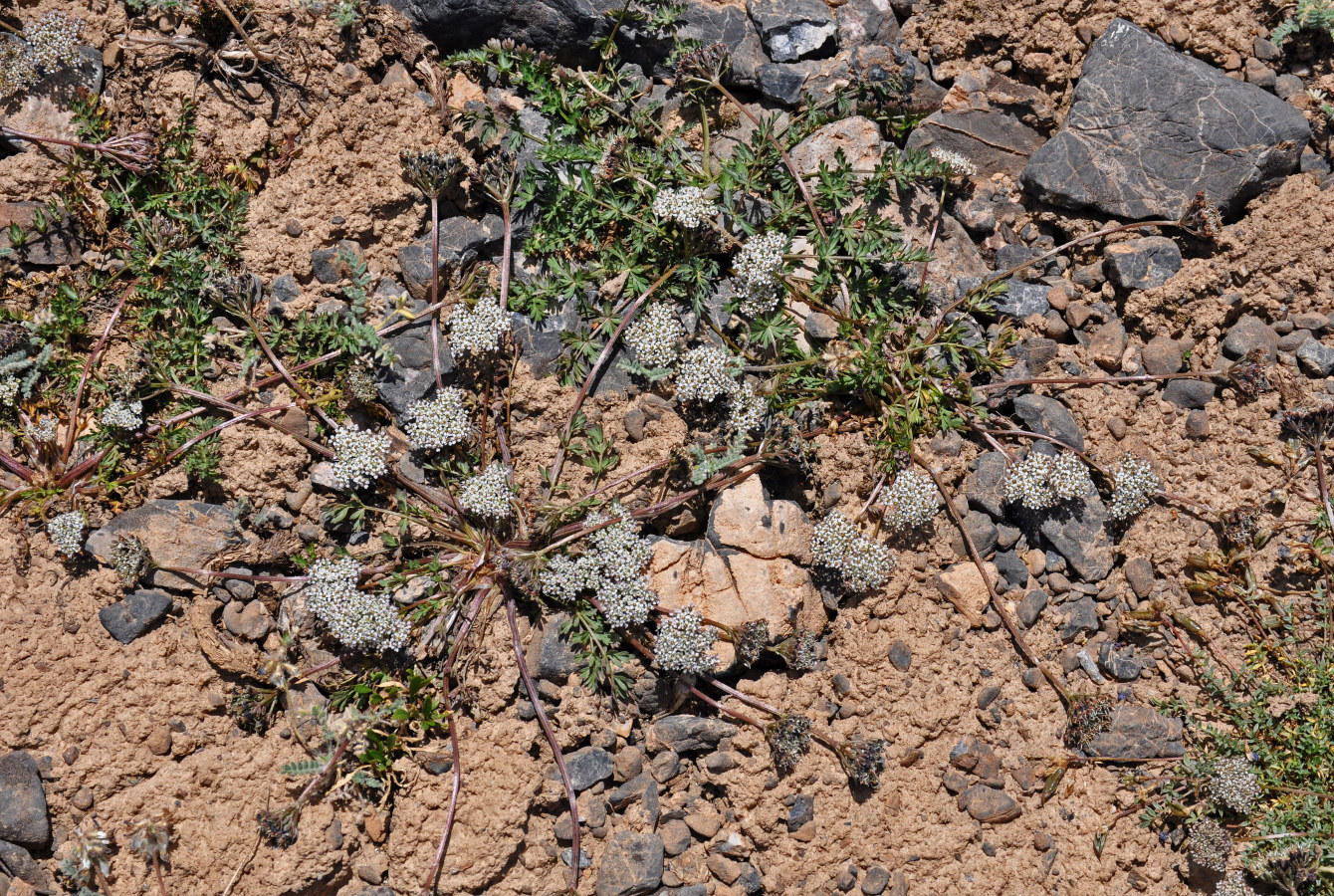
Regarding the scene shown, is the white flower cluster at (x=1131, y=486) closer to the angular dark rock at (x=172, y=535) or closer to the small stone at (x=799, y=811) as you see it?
the small stone at (x=799, y=811)

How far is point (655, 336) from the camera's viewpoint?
5738 millimetres

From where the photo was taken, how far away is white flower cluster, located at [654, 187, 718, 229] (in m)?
5.64

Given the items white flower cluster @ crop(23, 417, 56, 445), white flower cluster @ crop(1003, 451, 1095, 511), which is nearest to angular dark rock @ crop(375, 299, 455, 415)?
white flower cluster @ crop(23, 417, 56, 445)

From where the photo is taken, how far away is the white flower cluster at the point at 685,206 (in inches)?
222

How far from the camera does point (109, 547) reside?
5395 mm

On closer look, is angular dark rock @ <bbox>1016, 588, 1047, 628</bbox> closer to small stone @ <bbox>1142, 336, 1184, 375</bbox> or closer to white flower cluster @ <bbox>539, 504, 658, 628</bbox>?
small stone @ <bbox>1142, 336, 1184, 375</bbox>

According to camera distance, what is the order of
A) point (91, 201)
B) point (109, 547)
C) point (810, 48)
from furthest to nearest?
1. point (810, 48)
2. point (91, 201)
3. point (109, 547)

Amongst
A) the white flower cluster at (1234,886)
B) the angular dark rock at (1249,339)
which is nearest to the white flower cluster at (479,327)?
the angular dark rock at (1249,339)

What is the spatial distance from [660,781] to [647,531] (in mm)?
1690

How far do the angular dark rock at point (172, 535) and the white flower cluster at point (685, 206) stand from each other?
12.0 ft

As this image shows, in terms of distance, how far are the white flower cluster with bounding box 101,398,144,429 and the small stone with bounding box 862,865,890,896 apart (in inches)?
225

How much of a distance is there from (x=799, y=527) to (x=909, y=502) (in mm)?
762

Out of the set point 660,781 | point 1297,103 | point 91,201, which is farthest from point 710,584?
point 1297,103

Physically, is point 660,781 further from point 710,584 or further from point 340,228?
point 340,228
